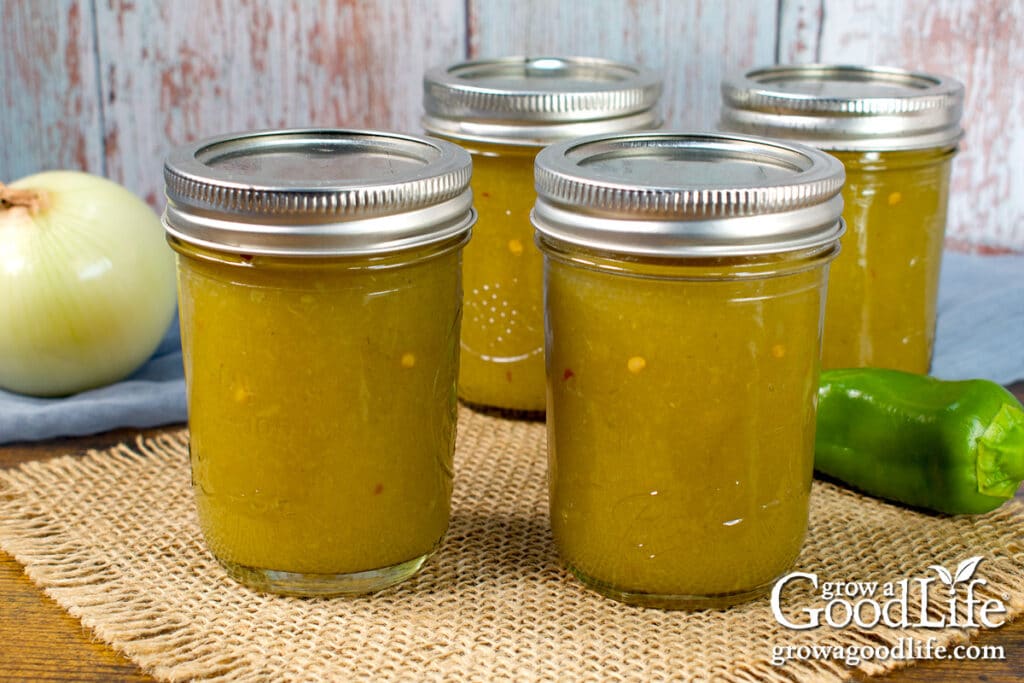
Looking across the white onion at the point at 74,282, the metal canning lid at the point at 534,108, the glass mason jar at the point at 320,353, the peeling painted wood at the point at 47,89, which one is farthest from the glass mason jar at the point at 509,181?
the peeling painted wood at the point at 47,89

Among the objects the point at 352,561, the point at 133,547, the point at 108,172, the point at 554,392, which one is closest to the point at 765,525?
the point at 554,392

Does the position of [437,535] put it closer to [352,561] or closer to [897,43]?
[352,561]

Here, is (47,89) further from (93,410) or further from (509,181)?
(509,181)

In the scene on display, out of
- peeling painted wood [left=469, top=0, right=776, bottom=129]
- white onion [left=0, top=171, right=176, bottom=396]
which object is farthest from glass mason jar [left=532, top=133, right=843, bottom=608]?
peeling painted wood [left=469, top=0, right=776, bottom=129]

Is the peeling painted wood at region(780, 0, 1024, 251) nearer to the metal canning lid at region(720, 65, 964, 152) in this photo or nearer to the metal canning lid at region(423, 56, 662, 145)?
the metal canning lid at region(720, 65, 964, 152)

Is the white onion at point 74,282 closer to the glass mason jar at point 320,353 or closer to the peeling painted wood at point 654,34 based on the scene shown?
the glass mason jar at point 320,353

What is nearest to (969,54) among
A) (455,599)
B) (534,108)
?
(534,108)
